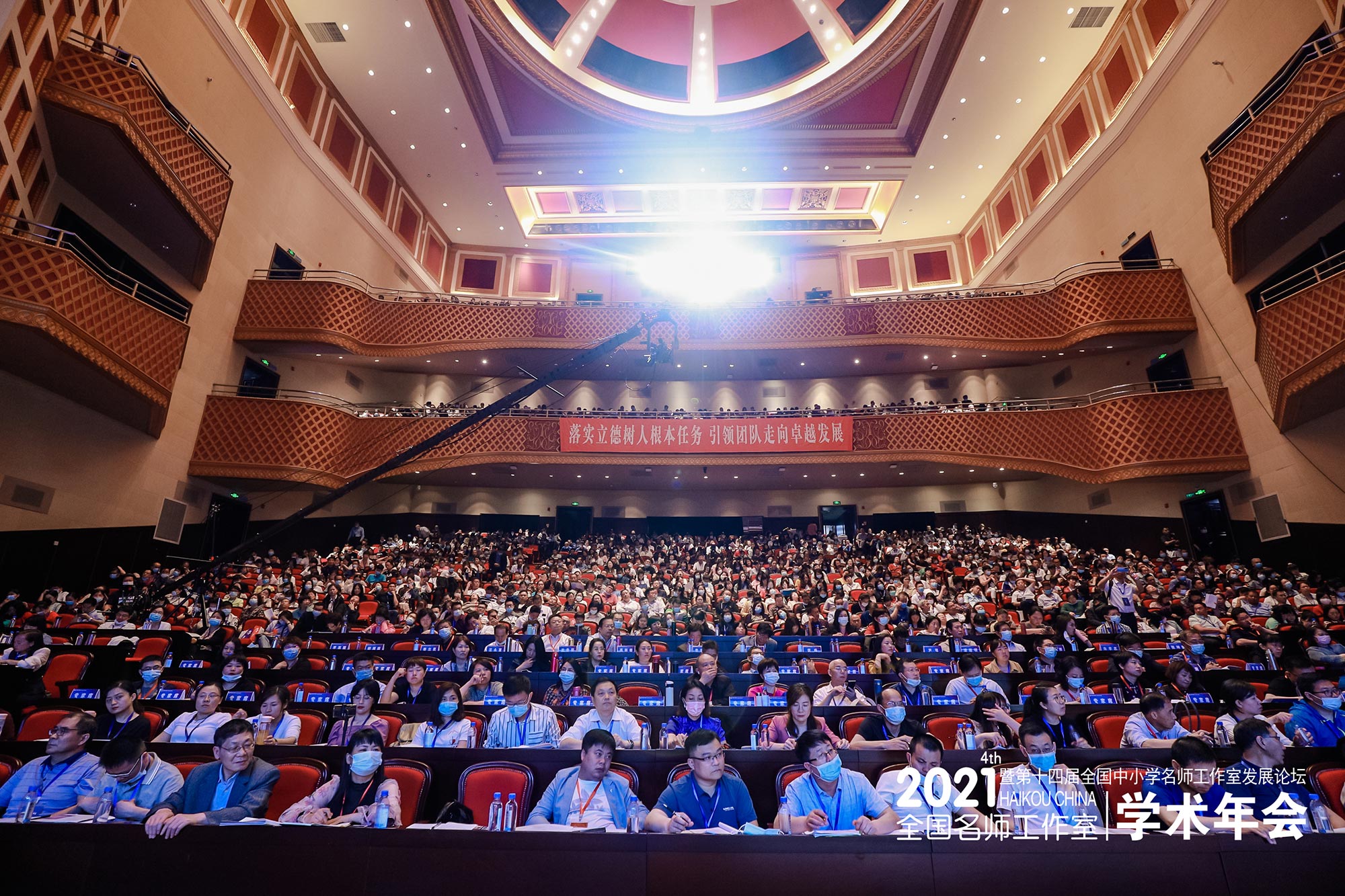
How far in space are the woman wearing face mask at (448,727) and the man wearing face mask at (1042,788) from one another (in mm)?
3589

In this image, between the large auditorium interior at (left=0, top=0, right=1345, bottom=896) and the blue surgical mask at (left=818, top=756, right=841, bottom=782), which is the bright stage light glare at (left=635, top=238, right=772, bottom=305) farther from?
the blue surgical mask at (left=818, top=756, right=841, bottom=782)

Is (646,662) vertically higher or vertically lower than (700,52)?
lower

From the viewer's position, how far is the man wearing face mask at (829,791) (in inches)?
134

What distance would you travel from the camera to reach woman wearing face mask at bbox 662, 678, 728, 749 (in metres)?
4.96

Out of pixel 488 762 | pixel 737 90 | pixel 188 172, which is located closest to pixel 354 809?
pixel 488 762

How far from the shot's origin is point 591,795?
3576 mm

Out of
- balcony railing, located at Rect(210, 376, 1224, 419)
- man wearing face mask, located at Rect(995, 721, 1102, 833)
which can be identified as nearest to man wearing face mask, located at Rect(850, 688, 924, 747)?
man wearing face mask, located at Rect(995, 721, 1102, 833)

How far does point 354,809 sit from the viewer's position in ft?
11.6

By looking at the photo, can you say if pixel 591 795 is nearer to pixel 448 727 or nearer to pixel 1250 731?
pixel 448 727

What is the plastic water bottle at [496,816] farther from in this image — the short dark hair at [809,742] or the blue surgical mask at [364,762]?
the short dark hair at [809,742]

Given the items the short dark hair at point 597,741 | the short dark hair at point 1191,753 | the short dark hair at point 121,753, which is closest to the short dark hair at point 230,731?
the short dark hair at point 121,753

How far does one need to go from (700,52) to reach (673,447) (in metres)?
13.9

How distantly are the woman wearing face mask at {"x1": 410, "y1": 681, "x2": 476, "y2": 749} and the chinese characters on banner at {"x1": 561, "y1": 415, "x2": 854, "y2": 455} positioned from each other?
1325 cm

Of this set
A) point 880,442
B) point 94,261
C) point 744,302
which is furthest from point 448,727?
point 744,302
